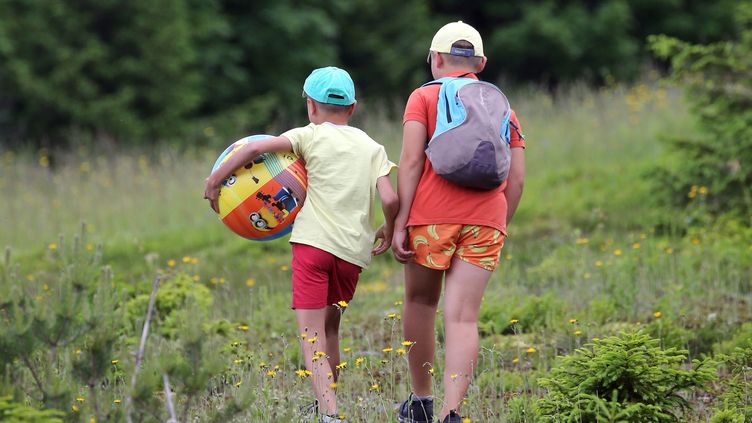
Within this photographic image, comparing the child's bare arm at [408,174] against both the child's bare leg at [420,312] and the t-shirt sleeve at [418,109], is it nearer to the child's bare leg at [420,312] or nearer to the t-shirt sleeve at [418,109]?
the t-shirt sleeve at [418,109]

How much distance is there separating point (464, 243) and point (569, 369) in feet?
2.34

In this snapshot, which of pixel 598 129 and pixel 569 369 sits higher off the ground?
→ pixel 598 129

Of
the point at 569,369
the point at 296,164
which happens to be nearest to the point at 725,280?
the point at 569,369

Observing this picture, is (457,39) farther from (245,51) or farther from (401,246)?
(245,51)

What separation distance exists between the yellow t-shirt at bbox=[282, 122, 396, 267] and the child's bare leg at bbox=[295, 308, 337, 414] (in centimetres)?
32

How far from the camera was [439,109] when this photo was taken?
4.48 metres

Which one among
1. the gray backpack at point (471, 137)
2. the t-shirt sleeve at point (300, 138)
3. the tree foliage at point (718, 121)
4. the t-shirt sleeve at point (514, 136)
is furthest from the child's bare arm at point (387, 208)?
the tree foliage at point (718, 121)

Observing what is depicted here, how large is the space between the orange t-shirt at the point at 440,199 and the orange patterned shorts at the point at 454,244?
3cm

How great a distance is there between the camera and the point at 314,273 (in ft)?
15.3

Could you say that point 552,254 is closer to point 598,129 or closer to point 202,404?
point 202,404

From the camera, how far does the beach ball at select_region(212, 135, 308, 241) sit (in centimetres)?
474

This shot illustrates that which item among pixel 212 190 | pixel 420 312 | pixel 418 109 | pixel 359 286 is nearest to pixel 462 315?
pixel 420 312

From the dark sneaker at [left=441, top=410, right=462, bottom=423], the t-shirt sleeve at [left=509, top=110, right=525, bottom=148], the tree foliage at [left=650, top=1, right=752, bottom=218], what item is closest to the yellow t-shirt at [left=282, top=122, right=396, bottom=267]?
the t-shirt sleeve at [left=509, top=110, right=525, bottom=148]

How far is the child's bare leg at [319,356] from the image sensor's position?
4508mm
